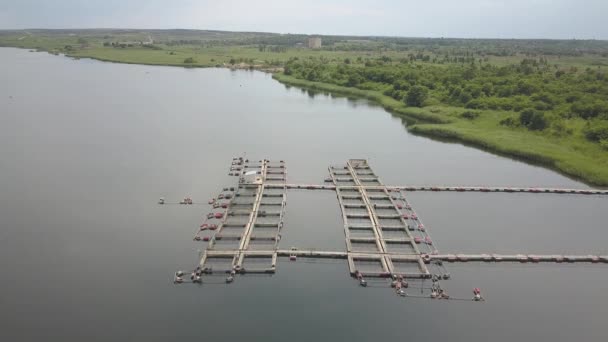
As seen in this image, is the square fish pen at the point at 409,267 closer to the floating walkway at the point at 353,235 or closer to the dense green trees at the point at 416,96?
the floating walkway at the point at 353,235

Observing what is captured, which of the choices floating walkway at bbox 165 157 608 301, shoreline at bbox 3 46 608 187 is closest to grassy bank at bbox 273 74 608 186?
shoreline at bbox 3 46 608 187

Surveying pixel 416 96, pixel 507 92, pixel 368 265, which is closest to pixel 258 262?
pixel 368 265

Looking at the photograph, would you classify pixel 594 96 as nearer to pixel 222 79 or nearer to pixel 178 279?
pixel 178 279

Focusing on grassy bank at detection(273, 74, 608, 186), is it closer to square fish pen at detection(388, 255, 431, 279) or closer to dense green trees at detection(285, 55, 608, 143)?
dense green trees at detection(285, 55, 608, 143)

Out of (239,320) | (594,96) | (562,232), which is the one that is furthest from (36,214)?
(594,96)

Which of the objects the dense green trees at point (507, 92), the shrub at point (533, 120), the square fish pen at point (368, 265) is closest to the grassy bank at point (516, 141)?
the shrub at point (533, 120)

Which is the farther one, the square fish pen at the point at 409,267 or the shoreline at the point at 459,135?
the shoreline at the point at 459,135
